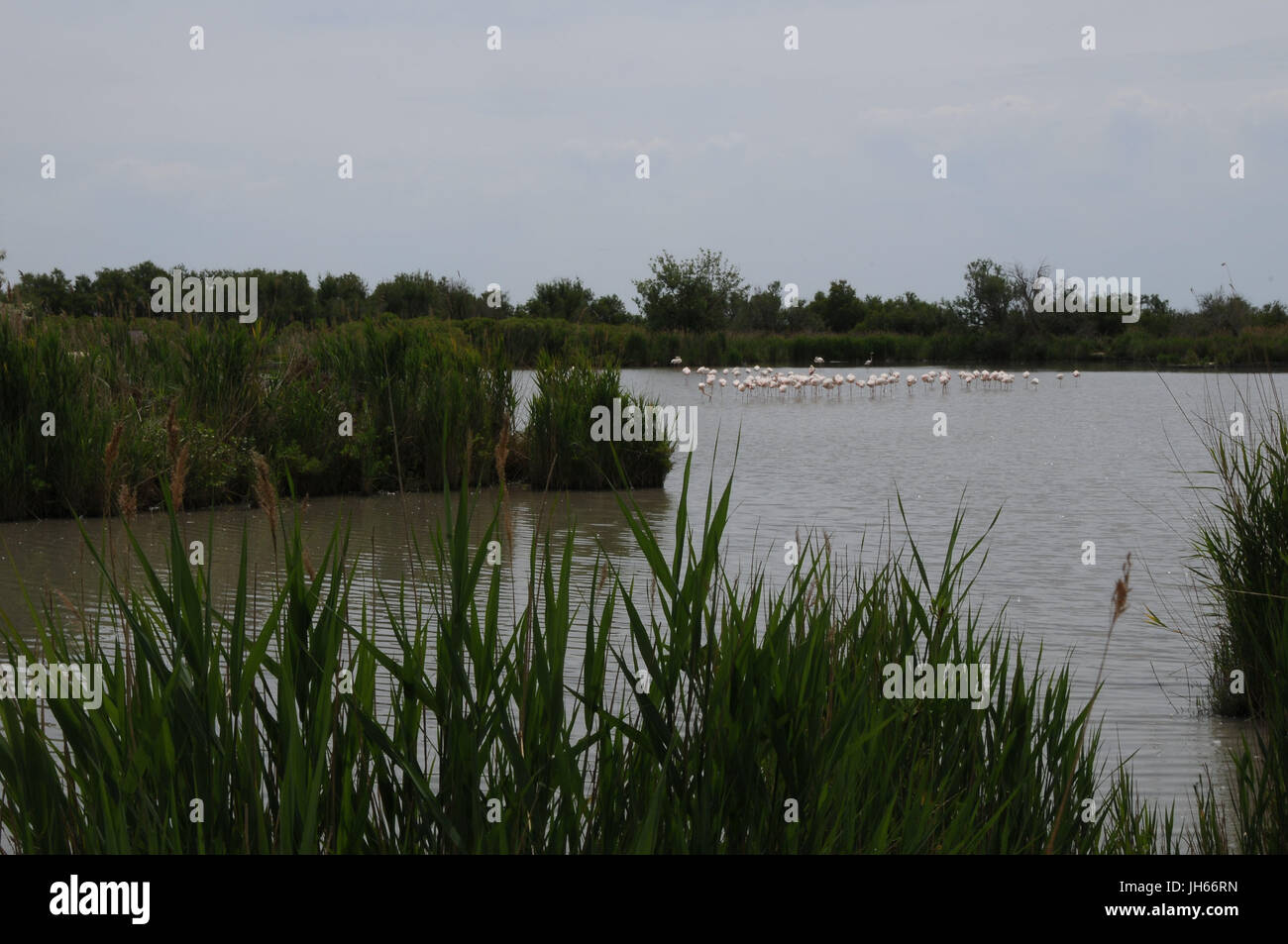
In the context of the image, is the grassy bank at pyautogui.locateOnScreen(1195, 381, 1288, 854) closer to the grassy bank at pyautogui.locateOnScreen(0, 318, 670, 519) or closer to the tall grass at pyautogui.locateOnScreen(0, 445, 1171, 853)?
the tall grass at pyautogui.locateOnScreen(0, 445, 1171, 853)

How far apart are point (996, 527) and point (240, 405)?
316 inches

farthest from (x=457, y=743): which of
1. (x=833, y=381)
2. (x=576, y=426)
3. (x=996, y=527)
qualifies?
(x=833, y=381)

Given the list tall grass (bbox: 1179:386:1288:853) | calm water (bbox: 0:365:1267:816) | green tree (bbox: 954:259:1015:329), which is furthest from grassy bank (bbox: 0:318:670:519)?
green tree (bbox: 954:259:1015:329)

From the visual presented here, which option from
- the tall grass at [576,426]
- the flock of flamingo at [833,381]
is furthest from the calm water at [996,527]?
the flock of flamingo at [833,381]

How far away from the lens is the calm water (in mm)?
6270

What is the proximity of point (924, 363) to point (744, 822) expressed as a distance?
5413 centimetres

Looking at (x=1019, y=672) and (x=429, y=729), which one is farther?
(x=429, y=729)

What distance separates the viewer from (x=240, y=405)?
13211mm

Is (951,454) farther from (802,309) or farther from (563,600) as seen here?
(802,309)

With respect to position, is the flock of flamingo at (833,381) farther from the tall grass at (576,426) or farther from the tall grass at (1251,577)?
the tall grass at (1251,577)

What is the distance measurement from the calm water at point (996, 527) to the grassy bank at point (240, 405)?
0.44 metres

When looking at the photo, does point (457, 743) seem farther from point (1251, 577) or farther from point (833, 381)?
point (833, 381)
